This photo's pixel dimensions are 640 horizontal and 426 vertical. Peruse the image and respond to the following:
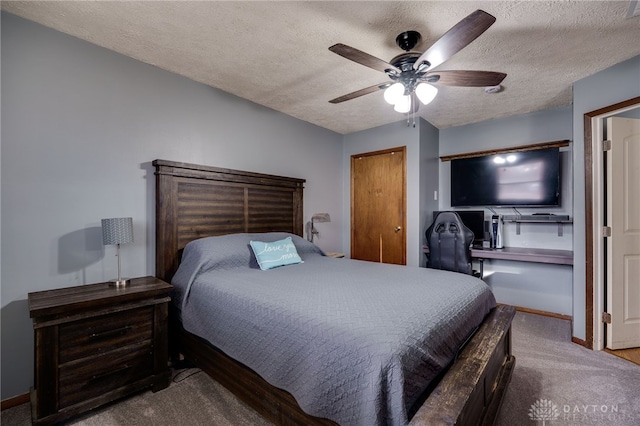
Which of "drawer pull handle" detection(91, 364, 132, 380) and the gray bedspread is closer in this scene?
the gray bedspread

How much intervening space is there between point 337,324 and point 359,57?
154 cm

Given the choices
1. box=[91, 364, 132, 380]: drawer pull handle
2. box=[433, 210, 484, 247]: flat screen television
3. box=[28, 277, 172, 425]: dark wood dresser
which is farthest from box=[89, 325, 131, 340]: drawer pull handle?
box=[433, 210, 484, 247]: flat screen television

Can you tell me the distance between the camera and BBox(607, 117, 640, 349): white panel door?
267 cm

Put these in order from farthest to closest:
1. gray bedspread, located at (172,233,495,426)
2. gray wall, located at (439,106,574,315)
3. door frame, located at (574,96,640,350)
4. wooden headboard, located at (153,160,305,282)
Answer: gray wall, located at (439,106,574,315), door frame, located at (574,96,640,350), wooden headboard, located at (153,160,305,282), gray bedspread, located at (172,233,495,426)

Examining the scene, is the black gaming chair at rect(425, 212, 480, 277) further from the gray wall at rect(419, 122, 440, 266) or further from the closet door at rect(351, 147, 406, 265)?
the closet door at rect(351, 147, 406, 265)

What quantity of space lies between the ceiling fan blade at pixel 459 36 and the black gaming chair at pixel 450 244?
189 centimetres

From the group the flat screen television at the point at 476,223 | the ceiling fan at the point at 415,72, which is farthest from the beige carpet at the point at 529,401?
the ceiling fan at the point at 415,72

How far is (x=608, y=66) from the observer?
2.52 meters

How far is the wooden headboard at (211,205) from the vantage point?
2561mm

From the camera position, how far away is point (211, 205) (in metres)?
2.91

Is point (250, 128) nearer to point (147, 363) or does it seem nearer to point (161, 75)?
point (161, 75)

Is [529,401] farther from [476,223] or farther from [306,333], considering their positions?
[476,223]

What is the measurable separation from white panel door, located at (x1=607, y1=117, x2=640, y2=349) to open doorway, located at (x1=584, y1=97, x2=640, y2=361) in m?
0.05
